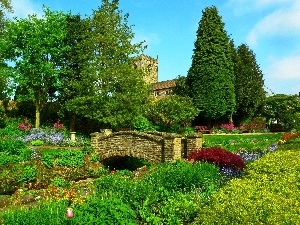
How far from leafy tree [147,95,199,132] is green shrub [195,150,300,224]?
2757 cm

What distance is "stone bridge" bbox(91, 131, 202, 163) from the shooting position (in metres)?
20.5

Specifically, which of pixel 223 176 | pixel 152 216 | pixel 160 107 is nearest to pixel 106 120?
pixel 160 107

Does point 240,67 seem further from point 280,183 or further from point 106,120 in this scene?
point 280,183

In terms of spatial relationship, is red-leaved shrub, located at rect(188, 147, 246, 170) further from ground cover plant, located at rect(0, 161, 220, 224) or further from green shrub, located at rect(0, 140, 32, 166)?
green shrub, located at rect(0, 140, 32, 166)

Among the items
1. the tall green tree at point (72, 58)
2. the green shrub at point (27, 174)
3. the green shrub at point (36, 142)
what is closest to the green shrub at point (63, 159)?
the green shrub at point (27, 174)

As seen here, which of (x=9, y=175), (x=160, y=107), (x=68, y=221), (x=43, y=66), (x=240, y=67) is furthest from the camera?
(x=240, y=67)

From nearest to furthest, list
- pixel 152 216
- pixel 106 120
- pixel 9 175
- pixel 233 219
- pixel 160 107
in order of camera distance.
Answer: pixel 233 219 → pixel 152 216 → pixel 9 175 → pixel 106 120 → pixel 160 107

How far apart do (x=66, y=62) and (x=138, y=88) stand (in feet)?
28.7

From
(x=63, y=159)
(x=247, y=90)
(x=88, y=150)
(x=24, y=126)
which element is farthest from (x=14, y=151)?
(x=247, y=90)

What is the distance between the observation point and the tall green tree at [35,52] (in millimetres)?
35981

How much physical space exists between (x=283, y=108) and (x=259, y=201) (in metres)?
42.9

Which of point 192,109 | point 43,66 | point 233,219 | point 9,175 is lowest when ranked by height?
point 9,175

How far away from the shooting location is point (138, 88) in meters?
32.4

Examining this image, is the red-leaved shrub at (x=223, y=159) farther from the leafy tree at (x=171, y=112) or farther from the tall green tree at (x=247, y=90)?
the tall green tree at (x=247, y=90)
